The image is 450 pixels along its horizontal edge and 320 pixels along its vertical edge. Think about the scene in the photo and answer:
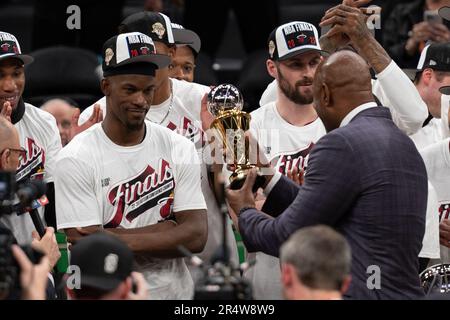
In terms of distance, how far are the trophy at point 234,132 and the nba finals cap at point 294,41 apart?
0.80 meters

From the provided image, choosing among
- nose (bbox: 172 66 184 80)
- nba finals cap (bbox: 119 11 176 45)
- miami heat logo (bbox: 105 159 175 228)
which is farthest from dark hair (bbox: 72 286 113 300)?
nose (bbox: 172 66 184 80)

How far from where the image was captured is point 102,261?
15.7ft

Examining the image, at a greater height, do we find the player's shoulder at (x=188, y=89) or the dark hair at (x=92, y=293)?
the player's shoulder at (x=188, y=89)

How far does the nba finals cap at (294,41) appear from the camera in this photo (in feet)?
23.2

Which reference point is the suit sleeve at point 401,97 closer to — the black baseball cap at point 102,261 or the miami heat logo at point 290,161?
the miami heat logo at point 290,161

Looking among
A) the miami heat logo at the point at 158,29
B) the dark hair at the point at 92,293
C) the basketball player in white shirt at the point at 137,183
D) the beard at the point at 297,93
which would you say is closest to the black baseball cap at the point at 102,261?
the dark hair at the point at 92,293

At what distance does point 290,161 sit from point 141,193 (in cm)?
103

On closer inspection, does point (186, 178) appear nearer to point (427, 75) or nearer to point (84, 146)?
point (84, 146)

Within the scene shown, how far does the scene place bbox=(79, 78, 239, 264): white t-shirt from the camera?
23.1ft

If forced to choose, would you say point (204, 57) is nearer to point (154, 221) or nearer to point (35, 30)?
point (35, 30)

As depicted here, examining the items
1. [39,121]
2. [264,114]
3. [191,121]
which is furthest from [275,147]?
[39,121]

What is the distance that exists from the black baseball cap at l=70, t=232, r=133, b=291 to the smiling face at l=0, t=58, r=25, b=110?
94.8 inches

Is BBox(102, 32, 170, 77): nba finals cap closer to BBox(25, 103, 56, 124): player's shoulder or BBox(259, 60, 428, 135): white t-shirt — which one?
BBox(25, 103, 56, 124): player's shoulder

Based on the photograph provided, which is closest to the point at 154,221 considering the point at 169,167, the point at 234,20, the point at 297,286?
the point at 169,167
